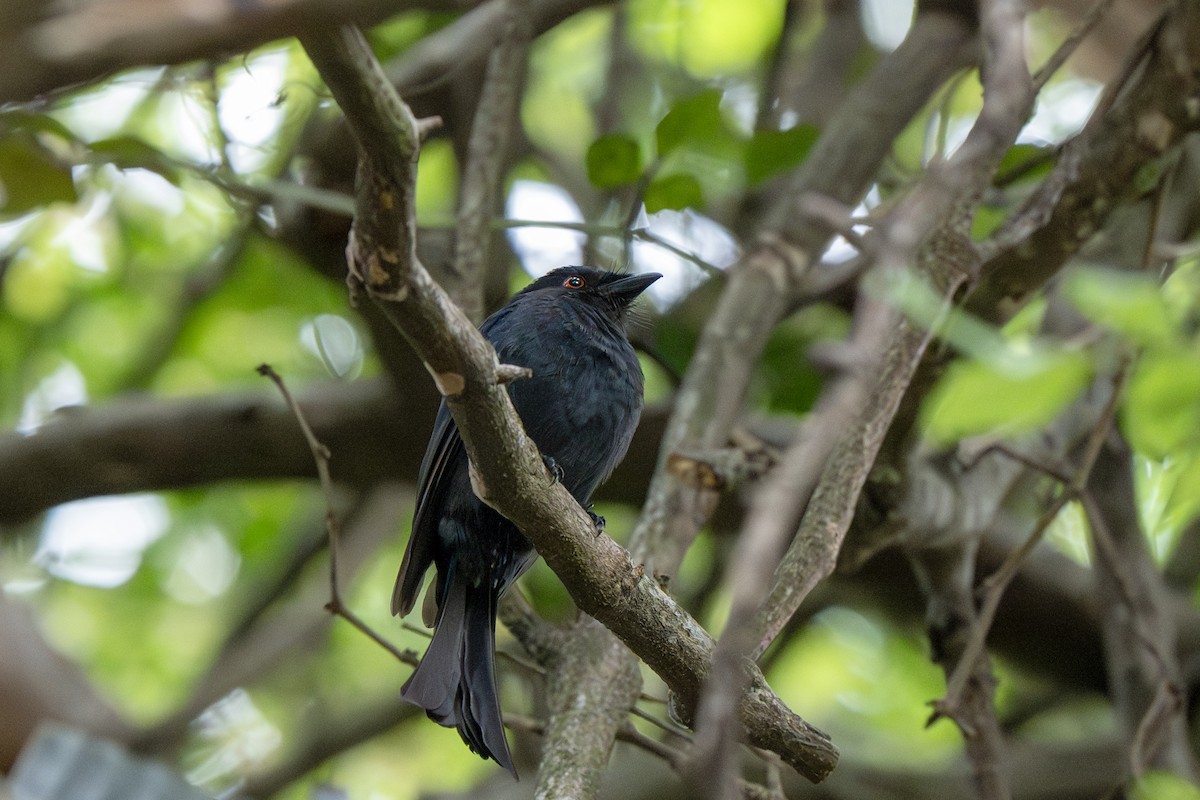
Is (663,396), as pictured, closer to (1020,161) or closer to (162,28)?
(1020,161)

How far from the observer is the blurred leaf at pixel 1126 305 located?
1.61m

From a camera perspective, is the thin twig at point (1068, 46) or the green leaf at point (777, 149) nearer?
the thin twig at point (1068, 46)

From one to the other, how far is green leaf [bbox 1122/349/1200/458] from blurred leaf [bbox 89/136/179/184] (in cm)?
Result: 307

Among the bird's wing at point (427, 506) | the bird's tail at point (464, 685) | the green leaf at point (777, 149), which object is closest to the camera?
the bird's tail at point (464, 685)

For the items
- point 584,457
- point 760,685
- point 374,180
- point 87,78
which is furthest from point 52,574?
point 87,78

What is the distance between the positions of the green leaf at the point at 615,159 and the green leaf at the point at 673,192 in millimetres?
128

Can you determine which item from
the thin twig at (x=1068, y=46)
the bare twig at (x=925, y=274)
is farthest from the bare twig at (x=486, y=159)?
the thin twig at (x=1068, y=46)

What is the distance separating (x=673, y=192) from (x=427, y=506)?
1477 millimetres

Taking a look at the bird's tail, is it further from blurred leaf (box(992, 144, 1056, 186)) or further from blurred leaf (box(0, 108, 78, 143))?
blurred leaf (box(992, 144, 1056, 186))

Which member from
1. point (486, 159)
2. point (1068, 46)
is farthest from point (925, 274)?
point (486, 159)

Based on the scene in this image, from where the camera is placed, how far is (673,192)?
4.12 m

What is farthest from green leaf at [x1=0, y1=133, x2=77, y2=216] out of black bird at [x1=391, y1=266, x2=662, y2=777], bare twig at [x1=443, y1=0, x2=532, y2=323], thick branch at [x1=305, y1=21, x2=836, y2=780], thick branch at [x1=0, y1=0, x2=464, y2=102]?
thick branch at [x1=0, y1=0, x2=464, y2=102]

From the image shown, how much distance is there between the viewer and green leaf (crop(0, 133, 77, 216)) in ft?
12.2

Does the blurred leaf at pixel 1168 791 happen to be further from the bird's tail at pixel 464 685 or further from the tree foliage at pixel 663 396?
the bird's tail at pixel 464 685
